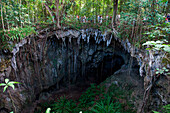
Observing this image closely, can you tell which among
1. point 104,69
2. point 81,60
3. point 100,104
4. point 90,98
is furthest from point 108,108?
point 104,69

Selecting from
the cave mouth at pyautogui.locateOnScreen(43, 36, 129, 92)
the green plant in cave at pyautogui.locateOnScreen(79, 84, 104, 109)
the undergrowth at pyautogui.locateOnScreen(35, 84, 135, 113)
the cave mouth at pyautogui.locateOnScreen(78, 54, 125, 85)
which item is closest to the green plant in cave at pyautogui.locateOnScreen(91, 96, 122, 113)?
the undergrowth at pyautogui.locateOnScreen(35, 84, 135, 113)

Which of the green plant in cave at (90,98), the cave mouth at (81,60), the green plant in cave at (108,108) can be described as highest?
the cave mouth at (81,60)

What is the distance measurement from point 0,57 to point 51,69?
4084 mm

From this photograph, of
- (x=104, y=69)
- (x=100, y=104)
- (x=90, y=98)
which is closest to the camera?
(x=100, y=104)

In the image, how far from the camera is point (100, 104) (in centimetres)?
736

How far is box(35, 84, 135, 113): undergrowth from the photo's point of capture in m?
6.68

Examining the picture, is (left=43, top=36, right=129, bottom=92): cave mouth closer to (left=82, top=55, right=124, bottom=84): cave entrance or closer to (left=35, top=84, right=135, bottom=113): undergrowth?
(left=82, top=55, right=124, bottom=84): cave entrance

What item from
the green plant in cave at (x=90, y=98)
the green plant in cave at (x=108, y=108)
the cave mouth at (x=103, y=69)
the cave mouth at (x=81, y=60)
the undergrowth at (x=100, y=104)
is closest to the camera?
the green plant in cave at (x=108, y=108)

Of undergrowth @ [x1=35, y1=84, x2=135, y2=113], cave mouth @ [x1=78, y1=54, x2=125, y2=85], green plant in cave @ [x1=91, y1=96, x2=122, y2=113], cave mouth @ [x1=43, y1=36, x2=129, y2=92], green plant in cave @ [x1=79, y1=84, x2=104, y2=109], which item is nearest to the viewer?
green plant in cave @ [x1=91, y1=96, x2=122, y2=113]

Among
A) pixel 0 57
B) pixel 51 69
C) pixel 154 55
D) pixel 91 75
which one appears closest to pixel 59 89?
pixel 51 69

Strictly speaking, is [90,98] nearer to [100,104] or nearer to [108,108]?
[100,104]

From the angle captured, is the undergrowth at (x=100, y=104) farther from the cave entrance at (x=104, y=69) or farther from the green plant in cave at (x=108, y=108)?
the cave entrance at (x=104, y=69)

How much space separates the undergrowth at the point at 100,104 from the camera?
21.9 feet

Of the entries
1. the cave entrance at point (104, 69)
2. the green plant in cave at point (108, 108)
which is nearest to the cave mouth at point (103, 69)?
the cave entrance at point (104, 69)
